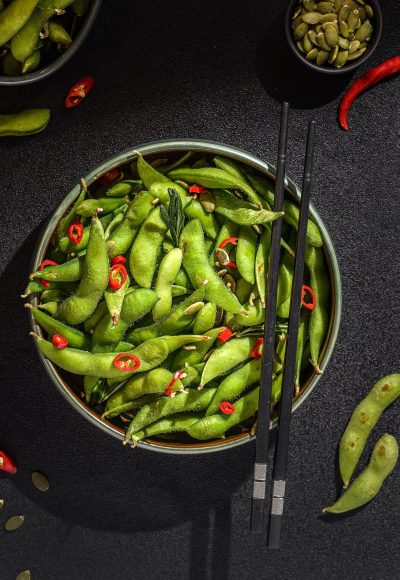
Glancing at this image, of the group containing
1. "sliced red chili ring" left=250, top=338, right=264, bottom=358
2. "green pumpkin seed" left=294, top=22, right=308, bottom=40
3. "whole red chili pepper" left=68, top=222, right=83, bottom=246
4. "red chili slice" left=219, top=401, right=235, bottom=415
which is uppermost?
"green pumpkin seed" left=294, top=22, right=308, bottom=40

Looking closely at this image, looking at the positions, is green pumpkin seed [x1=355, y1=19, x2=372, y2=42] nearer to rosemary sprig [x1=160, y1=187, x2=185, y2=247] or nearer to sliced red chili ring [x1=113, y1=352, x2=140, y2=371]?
rosemary sprig [x1=160, y1=187, x2=185, y2=247]

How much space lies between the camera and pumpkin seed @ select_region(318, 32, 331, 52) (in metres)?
1.64

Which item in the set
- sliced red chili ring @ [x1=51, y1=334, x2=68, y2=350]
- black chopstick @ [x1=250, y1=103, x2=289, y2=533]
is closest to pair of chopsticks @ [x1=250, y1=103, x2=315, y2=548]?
black chopstick @ [x1=250, y1=103, x2=289, y2=533]

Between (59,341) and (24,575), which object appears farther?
(24,575)

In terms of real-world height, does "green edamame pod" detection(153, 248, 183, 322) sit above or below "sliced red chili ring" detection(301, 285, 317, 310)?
above

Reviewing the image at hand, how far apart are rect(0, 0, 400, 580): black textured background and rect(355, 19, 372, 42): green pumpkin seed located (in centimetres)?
10

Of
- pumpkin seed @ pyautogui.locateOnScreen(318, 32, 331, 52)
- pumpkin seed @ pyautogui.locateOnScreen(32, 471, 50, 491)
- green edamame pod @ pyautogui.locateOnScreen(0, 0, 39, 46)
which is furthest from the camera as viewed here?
pumpkin seed @ pyautogui.locateOnScreen(32, 471, 50, 491)

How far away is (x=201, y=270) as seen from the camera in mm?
1486

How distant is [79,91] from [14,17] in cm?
24

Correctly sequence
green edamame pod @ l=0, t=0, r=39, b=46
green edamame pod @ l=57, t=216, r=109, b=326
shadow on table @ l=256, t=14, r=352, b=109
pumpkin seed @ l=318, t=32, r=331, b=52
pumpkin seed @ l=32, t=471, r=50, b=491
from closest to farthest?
1. green edamame pod @ l=57, t=216, r=109, b=326
2. green edamame pod @ l=0, t=0, r=39, b=46
3. pumpkin seed @ l=318, t=32, r=331, b=52
4. shadow on table @ l=256, t=14, r=352, b=109
5. pumpkin seed @ l=32, t=471, r=50, b=491

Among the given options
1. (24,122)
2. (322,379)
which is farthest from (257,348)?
(24,122)

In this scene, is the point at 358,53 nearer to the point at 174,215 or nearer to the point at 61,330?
the point at 174,215

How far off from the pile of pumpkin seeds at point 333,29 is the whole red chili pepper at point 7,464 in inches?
49.3

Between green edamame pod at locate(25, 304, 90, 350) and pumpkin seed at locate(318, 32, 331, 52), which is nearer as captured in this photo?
green edamame pod at locate(25, 304, 90, 350)
